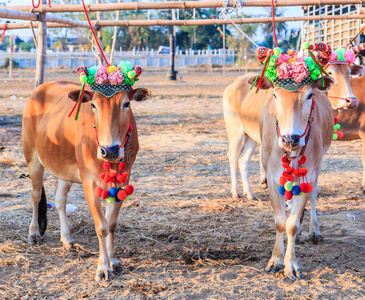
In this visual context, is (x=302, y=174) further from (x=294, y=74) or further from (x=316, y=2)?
(x=316, y=2)

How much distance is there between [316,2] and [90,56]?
42.4 metres

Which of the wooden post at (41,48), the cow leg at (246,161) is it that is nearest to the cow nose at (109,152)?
the wooden post at (41,48)

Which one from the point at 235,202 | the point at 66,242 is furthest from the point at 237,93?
the point at 66,242

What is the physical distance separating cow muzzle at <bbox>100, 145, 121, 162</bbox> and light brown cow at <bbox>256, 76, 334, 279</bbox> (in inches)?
52.5

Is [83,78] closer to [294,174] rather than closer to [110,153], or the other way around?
[110,153]

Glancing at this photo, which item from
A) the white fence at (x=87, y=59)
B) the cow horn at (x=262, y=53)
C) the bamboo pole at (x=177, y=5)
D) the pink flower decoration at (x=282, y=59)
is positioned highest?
the white fence at (x=87, y=59)

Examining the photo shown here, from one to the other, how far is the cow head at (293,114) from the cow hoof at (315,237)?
146 cm

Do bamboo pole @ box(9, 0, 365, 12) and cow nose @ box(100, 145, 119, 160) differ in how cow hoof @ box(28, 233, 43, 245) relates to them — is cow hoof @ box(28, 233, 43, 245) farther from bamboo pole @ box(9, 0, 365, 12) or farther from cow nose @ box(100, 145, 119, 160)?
bamboo pole @ box(9, 0, 365, 12)

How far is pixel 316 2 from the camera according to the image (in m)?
6.44

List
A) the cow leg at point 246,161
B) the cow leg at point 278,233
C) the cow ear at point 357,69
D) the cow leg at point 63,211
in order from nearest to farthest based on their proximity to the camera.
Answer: the cow leg at point 278,233 → the cow leg at point 63,211 → the cow ear at point 357,69 → the cow leg at point 246,161

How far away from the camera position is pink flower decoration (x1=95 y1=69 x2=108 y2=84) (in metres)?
3.77

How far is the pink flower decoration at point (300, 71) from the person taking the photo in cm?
372

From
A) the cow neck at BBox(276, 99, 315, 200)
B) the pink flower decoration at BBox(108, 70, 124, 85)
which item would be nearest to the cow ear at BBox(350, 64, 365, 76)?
the cow neck at BBox(276, 99, 315, 200)

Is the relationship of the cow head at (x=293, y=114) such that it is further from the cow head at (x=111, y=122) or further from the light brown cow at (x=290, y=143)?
the cow head at (x=111, y=122)
